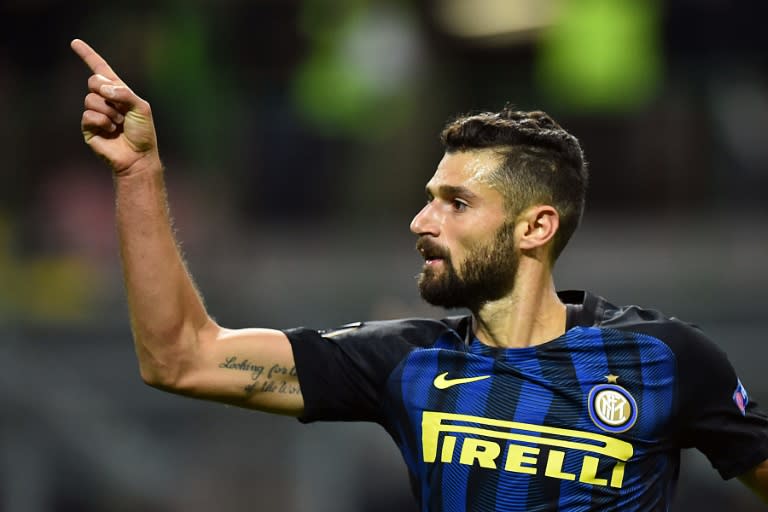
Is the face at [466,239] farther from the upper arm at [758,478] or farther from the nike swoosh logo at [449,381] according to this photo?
the upper arm at [758,478]

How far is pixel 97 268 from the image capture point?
31.2 ft

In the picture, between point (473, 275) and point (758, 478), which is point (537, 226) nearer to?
point (473, 275)

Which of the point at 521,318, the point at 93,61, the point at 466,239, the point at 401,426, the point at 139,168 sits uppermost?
the point at 93,61

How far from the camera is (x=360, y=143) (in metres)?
10.6

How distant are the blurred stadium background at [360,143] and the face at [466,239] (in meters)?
4.95

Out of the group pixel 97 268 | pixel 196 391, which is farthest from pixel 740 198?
pixel 196 391

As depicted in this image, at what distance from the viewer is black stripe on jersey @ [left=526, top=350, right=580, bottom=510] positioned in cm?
375

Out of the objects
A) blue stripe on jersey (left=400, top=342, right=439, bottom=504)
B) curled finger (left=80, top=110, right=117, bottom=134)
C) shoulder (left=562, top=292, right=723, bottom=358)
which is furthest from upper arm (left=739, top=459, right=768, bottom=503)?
curled finger (left=80, top=110, right=117, bottom=134)

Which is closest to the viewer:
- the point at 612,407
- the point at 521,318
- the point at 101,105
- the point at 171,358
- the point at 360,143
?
the point at 101,105

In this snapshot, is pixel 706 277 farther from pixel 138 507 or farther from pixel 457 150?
pixel 457 150

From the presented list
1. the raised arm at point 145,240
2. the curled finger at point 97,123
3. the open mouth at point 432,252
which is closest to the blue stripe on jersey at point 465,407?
the open mouth at point 432,252

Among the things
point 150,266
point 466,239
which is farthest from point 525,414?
point 150,266

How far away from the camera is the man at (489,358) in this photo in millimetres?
3654

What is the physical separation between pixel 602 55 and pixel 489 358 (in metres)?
6.88
